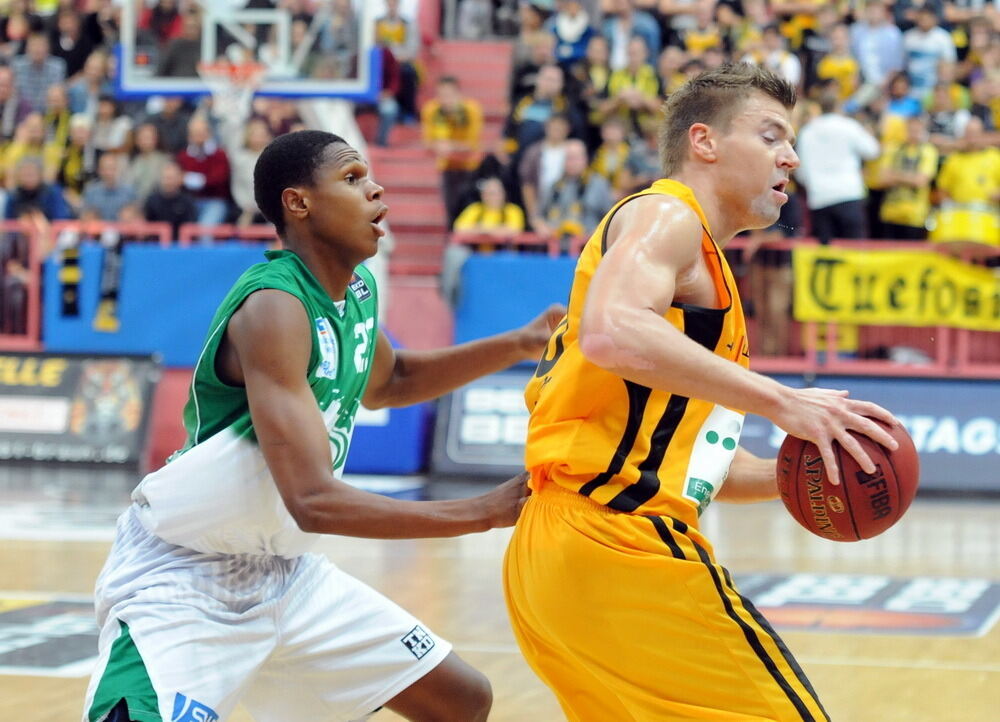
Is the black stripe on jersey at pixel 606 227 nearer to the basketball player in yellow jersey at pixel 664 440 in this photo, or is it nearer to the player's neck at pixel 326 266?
the basketball player in yellow jersey at pixel 664 440

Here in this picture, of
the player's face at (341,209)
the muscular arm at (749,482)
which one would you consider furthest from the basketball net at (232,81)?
the muscular arm at (749,482)

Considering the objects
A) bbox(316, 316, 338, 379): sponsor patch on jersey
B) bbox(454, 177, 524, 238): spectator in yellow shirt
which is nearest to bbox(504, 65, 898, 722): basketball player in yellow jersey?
bbox(316, 316, 338, 379): sponsor patch on jersey

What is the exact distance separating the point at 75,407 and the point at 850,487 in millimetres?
10706

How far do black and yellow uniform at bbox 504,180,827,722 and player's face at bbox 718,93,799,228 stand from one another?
0.15 meters

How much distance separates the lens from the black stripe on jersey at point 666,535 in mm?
2938

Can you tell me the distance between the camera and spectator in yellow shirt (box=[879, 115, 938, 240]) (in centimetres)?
1198

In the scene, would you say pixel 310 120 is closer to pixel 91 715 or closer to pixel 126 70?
pixel 126 70

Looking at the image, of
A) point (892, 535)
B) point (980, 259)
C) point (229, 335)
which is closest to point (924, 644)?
point (892, 535)

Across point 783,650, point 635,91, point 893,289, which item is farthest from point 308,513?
point 635,91

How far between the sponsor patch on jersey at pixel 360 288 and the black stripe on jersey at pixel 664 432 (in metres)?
1.13

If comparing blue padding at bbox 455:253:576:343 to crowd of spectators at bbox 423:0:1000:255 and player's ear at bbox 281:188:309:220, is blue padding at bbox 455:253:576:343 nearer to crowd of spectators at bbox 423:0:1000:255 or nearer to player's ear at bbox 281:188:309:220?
crowd of spectators at bbox 423:0:1000:255

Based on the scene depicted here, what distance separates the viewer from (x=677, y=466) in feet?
9.96

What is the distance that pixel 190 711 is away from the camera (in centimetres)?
323

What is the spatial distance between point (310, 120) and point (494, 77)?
4.92 m
